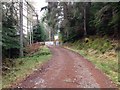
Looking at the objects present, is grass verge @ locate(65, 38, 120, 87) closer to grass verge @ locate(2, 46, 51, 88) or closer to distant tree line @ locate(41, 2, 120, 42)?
distant tree line @ locate(41, 2, 120, 42)

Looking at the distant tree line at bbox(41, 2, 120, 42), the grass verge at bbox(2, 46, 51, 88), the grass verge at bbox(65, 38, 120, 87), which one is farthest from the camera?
the distant tree line at bbox(41, 2, 120, 42)

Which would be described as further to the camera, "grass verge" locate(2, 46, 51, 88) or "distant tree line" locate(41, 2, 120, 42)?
"distant tree line" locate(41, 2, 120, 42)

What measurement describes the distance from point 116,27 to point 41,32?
32913 millimetres

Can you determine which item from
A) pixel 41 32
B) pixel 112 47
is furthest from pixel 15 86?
pixel 41 32

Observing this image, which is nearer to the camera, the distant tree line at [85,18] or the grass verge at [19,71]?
the grass verge at [19,71]

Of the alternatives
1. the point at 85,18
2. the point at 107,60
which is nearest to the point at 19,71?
the point at 107,60

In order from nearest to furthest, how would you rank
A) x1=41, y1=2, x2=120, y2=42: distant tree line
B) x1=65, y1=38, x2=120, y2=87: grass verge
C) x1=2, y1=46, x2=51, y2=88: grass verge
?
x1=2, y1=46, x2=51, y2=88: grass verge
x1=65, y1=38, x2=120, y2=87: grass verge
x1=41, y1=2, x2=120, y2=42: distant tree line

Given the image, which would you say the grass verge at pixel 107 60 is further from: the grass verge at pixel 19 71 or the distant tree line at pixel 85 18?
the grass verge at pixel 19 71

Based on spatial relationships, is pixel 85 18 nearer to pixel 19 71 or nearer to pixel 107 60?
pixel 107 60

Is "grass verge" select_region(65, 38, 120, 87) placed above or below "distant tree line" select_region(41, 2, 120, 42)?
below

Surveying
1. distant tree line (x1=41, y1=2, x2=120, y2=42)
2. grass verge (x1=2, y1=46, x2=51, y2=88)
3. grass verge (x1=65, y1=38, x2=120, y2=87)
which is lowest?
grass verge (x1=2, y1=46, x2=51, y2=88)

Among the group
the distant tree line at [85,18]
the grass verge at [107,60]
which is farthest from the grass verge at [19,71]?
the distant tree line at [85,18]

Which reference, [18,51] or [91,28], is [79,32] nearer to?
[91,28]

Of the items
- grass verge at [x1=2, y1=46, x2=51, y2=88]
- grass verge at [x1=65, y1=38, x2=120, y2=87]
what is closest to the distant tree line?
grass verge at [x1=65, y1=38, x2=120, y2=87]
